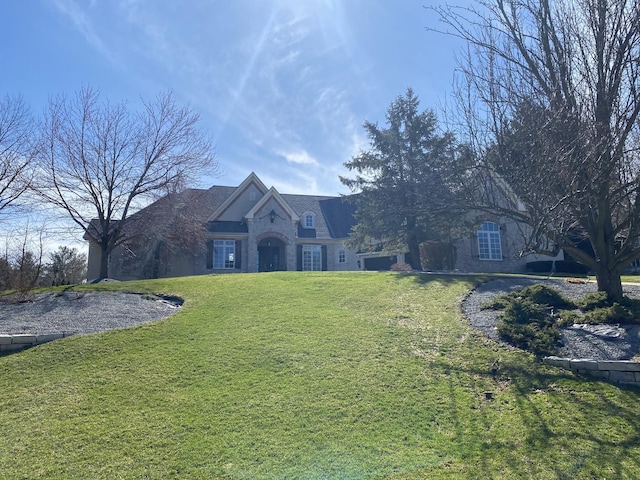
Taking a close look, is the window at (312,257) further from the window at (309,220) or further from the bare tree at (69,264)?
the bare tree at (69,264)

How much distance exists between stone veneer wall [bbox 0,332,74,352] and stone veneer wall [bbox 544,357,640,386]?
9.39 meters

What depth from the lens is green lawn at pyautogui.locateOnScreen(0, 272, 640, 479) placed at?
470cm

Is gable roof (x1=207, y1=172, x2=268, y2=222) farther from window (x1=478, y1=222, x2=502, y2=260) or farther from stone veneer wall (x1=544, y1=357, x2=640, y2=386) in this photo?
stone veneer wall (x1=544, y1=357, x2=640, y2=386)

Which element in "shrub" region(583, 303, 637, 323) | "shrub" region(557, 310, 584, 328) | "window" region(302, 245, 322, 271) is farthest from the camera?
"window" region(302, 245, 322, 271)

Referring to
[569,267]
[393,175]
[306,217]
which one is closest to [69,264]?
[306,217]

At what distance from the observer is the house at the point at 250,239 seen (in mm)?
23250

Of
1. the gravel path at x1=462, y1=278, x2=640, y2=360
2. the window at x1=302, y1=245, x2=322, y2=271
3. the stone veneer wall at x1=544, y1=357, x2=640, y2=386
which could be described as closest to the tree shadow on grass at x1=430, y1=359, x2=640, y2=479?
the stone veneer wall at x1=544, y1=357, x2=640, y2=386

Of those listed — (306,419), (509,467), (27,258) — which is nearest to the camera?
(509,467)

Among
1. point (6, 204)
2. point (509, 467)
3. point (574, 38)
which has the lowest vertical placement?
point (509, 467)

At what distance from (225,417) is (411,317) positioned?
210 inches

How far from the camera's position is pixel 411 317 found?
988cm

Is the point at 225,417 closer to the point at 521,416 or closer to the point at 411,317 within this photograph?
the point at 521,416

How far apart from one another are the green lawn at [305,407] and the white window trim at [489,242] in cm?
1694

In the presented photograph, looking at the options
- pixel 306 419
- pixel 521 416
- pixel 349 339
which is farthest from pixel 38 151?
pixel 521 416
